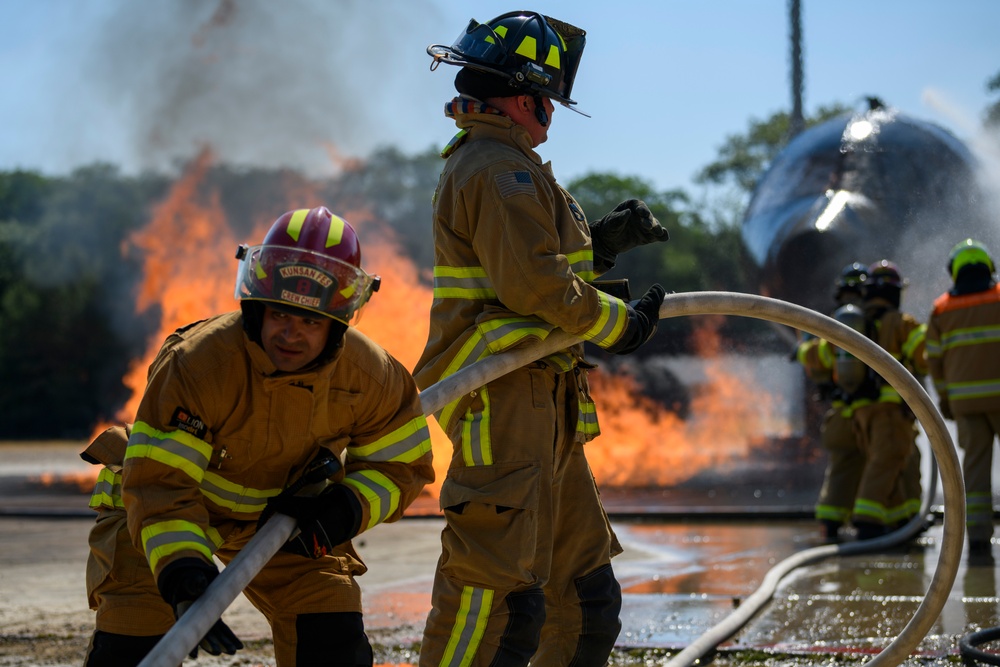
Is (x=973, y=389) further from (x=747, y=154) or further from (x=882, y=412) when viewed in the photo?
(x=747, y=154)

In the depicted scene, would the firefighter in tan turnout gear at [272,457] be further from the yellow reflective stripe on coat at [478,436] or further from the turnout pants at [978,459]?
the turnout pants at [978,459]

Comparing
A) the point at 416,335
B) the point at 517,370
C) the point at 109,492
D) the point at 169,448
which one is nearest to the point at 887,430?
the point at 517,370

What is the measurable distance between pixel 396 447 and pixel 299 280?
564 mm

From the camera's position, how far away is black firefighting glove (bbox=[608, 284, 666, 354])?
142 inches

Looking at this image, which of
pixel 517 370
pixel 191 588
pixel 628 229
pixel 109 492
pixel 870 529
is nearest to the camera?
pixel 191 588

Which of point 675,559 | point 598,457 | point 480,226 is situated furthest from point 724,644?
point 598,457

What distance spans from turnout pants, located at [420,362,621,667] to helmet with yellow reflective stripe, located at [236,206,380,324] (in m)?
0.68

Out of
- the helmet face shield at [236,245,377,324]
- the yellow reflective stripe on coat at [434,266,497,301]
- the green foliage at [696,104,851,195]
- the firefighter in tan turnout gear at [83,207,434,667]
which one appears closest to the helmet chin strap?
the yellow reflective stripe on coat at [434,266,497,301]

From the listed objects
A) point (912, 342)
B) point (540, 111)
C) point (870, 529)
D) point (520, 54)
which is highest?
point (520, 54)

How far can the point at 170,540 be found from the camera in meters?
2.73

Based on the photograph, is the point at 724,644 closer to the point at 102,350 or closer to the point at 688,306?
the point at 688,306

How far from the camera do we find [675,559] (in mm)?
7785

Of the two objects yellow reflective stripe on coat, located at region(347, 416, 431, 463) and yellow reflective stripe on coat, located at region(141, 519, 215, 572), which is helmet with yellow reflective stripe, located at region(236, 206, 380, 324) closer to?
yellow reflective stripe on coat, located at region(347, 416, 431, 463)

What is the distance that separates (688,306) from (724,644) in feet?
5.80
